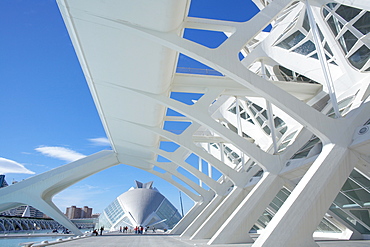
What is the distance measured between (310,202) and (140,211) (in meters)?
41.1

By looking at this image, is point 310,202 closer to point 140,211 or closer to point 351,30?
point 351,30

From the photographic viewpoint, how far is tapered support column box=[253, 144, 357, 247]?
684 centimetres

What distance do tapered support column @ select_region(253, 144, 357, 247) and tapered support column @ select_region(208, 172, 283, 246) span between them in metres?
3.61

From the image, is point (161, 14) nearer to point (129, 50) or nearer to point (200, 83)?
point (129, 50)

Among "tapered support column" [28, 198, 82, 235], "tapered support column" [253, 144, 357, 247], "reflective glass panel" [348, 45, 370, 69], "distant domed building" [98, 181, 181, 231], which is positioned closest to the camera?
"tapered support column" [253, 144, 357, 247]

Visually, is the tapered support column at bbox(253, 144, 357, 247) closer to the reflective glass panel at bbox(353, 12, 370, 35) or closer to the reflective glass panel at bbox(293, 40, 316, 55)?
the reflective glass panel at bbox(353, 12, 370, 35)

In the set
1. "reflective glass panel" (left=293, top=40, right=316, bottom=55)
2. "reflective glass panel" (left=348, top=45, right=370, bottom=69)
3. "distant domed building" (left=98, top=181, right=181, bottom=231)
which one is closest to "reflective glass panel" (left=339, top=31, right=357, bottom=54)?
"reflective glass panel" (left=348, top=45, right=370, bottom=69)

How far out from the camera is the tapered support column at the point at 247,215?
1060cm

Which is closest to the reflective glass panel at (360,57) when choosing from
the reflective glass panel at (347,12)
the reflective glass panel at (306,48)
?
the reflective glass panel at (347,12)


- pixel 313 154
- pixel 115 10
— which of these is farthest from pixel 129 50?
pixel 313 154

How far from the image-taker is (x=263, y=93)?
25.4ft

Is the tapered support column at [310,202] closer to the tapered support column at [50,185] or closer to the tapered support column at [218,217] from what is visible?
the tapered support column at [218,217]

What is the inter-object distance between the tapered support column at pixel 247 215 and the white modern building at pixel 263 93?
37mm

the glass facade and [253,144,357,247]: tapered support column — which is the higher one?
the glass facade
